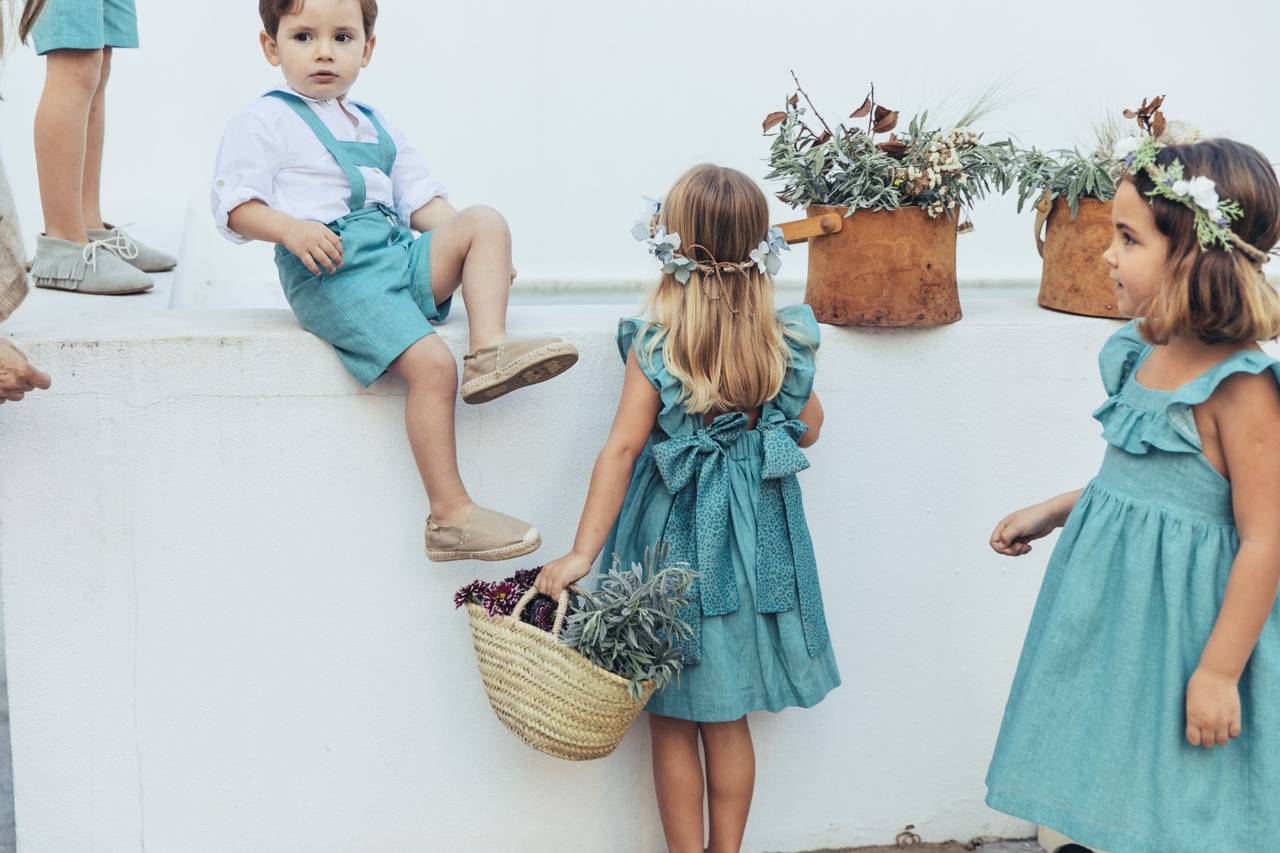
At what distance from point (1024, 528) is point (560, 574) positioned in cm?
81

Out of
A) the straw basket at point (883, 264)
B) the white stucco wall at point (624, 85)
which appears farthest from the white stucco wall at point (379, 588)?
the white stucco wall at point (624, 85)

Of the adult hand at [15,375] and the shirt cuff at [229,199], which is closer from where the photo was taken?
the adult hand at [15,375]

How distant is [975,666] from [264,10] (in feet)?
6.57

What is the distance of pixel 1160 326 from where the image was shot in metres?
2.01

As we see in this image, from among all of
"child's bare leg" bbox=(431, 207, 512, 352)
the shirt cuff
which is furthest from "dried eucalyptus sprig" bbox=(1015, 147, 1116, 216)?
the shirt cuff

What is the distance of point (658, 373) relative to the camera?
8.11 feet

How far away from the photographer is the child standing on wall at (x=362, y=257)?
2.46m

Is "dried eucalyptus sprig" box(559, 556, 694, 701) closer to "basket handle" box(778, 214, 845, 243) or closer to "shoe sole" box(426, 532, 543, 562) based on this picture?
"shoe sole" box(426, 532, 543, 562)

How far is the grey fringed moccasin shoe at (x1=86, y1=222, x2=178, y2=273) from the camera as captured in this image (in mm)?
3352

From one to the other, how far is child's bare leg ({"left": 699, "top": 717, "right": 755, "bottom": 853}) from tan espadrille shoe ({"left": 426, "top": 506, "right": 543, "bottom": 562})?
1.81ft

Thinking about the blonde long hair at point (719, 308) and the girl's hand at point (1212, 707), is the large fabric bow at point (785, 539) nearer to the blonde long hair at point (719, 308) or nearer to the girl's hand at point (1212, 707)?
the blonde long hair at point (719, 308)

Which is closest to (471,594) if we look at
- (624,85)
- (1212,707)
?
(1212,707)

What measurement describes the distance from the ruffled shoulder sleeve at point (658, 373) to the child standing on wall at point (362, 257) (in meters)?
0.13

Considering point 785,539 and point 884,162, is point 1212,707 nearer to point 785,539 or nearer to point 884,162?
point 785,539
